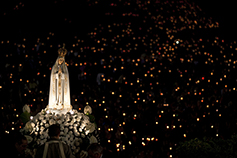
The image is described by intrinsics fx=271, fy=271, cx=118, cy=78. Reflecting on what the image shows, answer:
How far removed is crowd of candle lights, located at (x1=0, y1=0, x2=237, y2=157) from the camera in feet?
24.1

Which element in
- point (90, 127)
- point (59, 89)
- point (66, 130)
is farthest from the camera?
point (59, 89)

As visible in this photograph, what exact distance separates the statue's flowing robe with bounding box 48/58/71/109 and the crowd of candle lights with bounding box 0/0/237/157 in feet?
8.85

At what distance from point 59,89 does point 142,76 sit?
13.7 feet

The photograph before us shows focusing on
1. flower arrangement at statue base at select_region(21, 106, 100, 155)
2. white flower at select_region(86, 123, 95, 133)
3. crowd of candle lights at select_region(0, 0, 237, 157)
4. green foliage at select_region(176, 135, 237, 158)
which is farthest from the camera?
crowd of candle lights at select_region(0, 0, 237, 157)

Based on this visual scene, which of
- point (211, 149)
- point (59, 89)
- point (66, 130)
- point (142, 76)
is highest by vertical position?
point (142, 76)

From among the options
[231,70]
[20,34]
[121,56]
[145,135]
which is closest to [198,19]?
[231,70]

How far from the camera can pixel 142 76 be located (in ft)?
26.8

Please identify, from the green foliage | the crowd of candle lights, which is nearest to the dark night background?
the crowd of candle lights

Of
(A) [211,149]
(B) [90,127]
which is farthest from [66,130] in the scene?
(A) [211,149]

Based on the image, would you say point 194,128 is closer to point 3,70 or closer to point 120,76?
point 120,76

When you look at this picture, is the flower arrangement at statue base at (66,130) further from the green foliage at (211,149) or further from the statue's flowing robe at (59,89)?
the green foliage at (211,149)

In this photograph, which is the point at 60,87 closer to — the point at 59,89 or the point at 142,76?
the point at 59,89

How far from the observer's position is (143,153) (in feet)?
22.2

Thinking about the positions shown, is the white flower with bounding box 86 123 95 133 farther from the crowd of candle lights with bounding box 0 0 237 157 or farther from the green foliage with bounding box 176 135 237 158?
the crowd of candle lights with bounding box 0 0 237 157
